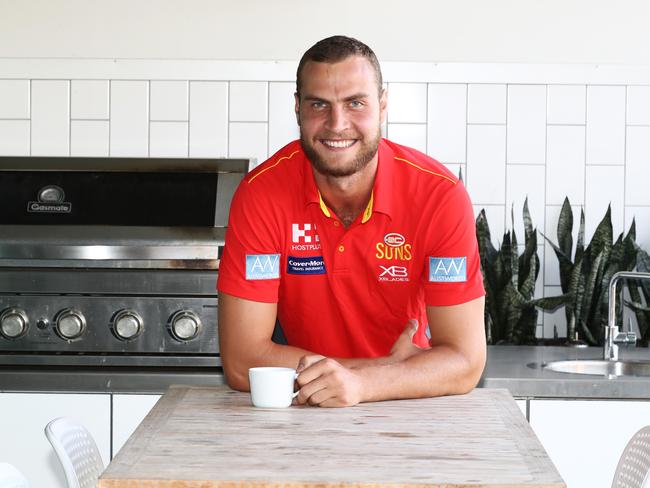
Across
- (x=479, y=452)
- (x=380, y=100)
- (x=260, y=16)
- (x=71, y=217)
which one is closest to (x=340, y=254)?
(x=380, y=100)

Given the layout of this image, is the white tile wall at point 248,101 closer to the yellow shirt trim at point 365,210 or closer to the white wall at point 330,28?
the white wall at point 330,28

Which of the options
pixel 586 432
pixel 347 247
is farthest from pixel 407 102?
pixel 347 247

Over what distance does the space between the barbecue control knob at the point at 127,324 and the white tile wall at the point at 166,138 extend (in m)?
0.72

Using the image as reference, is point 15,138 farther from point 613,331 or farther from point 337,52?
point 613,331

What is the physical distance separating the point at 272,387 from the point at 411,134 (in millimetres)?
1769

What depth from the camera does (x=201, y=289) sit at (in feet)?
9.02

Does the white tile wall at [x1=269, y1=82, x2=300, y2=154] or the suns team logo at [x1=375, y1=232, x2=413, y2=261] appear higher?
the white tile wall at [x1=269, y1=82, x2=300, y2=154]

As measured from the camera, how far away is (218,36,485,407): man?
6.62ft

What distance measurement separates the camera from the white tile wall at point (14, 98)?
3.30 metres

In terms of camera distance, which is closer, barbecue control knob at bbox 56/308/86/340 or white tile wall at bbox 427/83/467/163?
barbecue control knob at bbox 56/308/86/340

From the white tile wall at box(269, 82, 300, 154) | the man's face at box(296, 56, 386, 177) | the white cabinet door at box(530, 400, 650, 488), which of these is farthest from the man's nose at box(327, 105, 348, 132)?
the white tile wall at box(269, 82, 300, 154)

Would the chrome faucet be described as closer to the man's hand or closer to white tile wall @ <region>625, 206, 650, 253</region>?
white tile wall @ <region>625, 206, 650, 253</region>

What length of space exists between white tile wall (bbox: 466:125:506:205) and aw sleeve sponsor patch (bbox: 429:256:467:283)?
132cm

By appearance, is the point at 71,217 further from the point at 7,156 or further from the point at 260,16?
the point at 260,16
